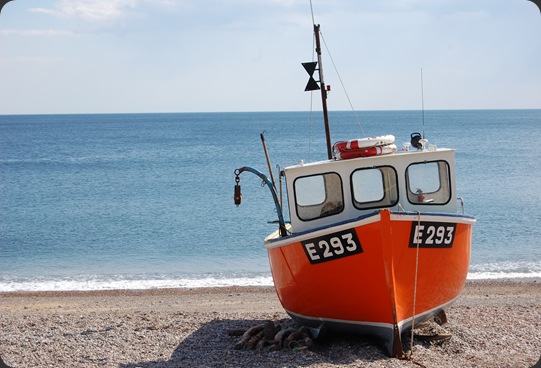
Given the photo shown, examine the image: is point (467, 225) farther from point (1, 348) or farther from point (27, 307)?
point (27, 307)

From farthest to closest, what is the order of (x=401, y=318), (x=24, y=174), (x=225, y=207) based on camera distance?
(x=24, y=174)
(x=225, y=207)
(x=401, y=318)

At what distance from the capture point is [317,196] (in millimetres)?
10844

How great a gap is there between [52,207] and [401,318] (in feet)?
96.0

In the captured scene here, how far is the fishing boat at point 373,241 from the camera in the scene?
9.80 metres

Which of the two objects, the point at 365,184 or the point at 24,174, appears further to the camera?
the point at 24,174

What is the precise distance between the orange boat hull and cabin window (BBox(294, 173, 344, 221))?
0.64 m

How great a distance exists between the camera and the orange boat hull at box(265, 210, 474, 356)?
31.9ft

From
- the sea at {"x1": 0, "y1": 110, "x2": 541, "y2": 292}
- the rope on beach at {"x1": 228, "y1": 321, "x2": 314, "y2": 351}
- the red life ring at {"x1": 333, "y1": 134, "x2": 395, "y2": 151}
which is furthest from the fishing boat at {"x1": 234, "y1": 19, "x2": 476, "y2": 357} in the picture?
the sea at {"x1": 0, "y1": 110, "x2": 541, "y2": 292}

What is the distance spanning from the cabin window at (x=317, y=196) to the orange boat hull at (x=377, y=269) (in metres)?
0.64

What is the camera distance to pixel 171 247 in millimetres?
25656

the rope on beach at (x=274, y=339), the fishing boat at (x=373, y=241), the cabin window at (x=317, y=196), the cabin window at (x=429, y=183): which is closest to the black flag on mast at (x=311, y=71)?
the fishing boat at (x=373, y=241)

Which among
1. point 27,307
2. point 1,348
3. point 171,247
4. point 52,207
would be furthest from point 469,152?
point 1,348

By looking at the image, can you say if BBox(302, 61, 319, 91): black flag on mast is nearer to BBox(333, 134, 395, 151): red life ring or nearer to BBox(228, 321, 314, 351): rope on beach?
BBox(333, 134, 395, 151): red life ring

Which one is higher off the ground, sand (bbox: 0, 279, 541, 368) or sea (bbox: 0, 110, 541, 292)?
sand (bbox: 0, 279, 541, 368)
